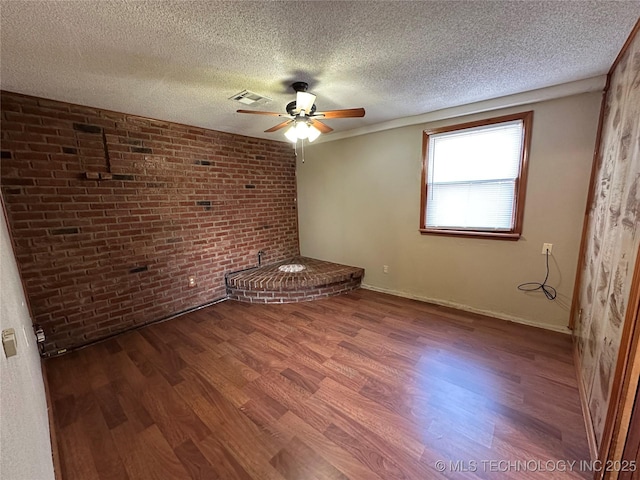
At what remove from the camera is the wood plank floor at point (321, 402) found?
138cm

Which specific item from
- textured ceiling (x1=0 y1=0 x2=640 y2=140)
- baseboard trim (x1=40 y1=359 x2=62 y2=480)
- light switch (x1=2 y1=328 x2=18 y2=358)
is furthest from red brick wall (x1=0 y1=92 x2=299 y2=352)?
light switch (x1=2 y1=328 x2=18 y2=358)

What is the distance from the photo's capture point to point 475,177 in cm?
281

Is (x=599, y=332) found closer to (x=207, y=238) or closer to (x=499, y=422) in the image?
(x=499, y=422)

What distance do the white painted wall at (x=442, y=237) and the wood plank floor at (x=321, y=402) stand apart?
470 millimetres

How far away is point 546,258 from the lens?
2516mm

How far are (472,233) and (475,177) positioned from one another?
0.63m

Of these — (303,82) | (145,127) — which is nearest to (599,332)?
(303,82)

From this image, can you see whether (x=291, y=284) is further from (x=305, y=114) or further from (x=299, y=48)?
(x=299, y=48)

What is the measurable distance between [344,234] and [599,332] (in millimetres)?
2906

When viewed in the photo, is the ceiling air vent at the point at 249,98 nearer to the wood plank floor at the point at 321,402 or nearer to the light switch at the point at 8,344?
the light switch at the point at 8,344

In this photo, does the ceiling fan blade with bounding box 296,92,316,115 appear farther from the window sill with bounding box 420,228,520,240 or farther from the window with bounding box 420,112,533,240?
the window sill with bounding box 420,228,520,240

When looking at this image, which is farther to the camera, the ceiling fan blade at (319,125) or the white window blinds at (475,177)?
the white window blinds at (475,177)

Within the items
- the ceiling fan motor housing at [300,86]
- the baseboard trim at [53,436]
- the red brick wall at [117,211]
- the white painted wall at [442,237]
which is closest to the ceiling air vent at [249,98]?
the ceiling fan motor housing at [300,86]

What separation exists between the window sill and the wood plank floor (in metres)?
0.94
